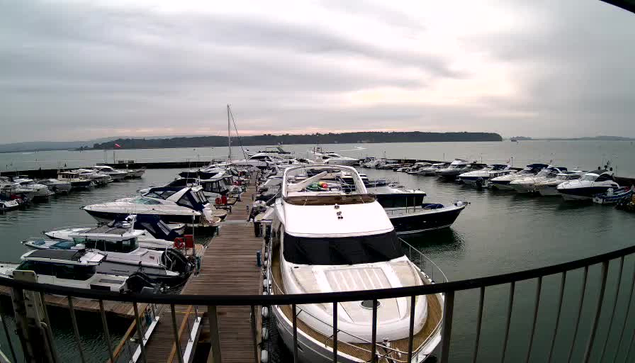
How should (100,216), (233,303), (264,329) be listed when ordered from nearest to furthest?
(233,303) → (264,329) → (100,216)

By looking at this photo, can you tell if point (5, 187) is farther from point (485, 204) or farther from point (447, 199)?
point (485, 204)

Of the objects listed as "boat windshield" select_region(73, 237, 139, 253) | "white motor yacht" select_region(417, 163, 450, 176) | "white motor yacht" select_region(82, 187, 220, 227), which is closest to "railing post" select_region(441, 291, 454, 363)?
"boat windshield" select_region(73, 237, 139, 253)

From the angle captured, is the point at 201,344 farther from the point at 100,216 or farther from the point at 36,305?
the point at 100,216

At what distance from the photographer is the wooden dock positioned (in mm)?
7242

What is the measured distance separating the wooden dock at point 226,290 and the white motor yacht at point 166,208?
4.85 m

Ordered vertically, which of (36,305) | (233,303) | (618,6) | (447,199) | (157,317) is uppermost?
(618,6)

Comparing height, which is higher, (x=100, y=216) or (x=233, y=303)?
(x=233, y=303)

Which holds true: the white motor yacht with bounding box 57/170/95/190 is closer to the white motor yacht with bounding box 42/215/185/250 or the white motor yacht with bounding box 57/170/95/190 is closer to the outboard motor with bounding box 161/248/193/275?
the white motor yacht with bounding box 42/215/185/250

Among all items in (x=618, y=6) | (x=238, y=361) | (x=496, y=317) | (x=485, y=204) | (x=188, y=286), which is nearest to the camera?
(x=618, y=6)

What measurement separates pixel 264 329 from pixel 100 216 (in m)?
17.2

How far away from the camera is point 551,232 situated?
20.8 m

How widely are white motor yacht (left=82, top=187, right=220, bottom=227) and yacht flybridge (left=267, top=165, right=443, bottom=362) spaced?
38.6 feet

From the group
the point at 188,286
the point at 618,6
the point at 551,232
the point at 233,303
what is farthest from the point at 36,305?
the point at 551,232

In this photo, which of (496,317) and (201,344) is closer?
(201,344)
